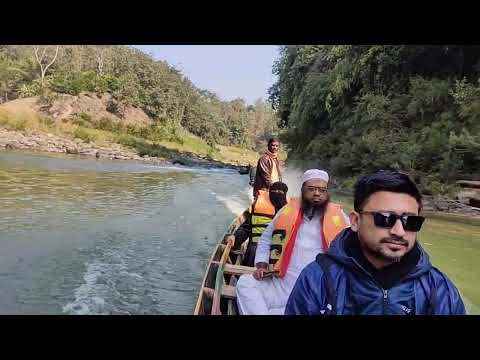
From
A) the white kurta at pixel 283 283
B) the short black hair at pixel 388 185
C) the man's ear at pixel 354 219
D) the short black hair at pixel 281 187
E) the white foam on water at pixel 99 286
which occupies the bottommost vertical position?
the white foam on water at pixel 99 286

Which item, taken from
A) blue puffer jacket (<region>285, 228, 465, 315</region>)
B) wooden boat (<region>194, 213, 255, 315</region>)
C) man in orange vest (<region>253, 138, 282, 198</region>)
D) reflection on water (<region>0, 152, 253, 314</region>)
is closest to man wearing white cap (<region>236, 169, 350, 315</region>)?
wooden boat (<region>194, 213, 255, 315</region>)

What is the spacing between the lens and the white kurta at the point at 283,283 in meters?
2.05

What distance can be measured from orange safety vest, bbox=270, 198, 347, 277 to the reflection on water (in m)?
1.91

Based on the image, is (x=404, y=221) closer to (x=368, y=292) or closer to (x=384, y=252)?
(x=384, y=252)

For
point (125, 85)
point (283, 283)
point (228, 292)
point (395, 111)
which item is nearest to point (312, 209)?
point (283, 283)

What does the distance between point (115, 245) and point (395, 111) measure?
708 centimetres

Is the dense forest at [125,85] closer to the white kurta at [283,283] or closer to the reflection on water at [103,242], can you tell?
the reflection on water at [103,242]

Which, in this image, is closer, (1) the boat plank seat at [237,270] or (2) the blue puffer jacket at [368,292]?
(2) the blue puffer jacket at [368,292]

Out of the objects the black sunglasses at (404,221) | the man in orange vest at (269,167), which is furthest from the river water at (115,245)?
the black sunglasses at (404,221)

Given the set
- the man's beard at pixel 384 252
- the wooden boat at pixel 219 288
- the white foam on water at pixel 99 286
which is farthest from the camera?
the white foam on water at pixel 99 286

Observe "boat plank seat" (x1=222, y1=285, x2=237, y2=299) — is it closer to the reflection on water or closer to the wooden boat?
the wooden boat

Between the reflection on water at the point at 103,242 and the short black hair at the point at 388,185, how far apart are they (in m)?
2.94

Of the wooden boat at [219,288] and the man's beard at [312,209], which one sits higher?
the man's beard at [312,209]
